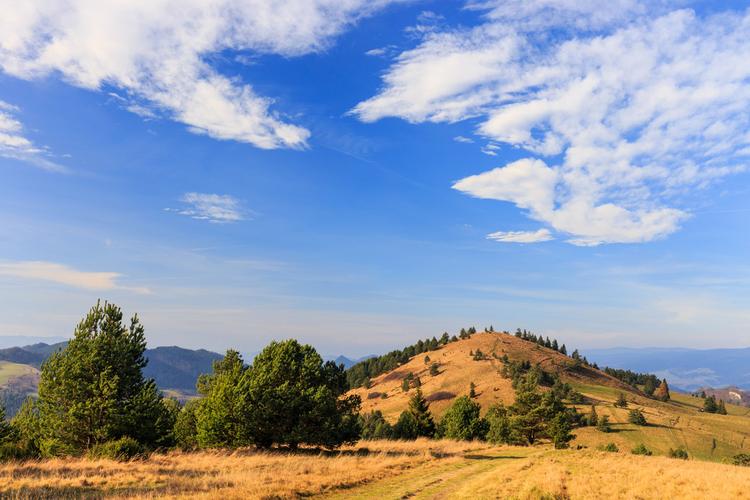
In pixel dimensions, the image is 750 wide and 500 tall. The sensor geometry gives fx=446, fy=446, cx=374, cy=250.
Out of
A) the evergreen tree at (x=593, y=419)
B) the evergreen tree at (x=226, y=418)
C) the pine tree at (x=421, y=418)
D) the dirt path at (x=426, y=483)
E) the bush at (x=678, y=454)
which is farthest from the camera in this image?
the evergreen tree at (x=593, y=419)

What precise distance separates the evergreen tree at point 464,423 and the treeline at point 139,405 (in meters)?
30.5

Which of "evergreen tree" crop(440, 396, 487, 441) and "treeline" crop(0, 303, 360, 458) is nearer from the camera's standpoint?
"treeline" crop(0, 303, 360, 458)

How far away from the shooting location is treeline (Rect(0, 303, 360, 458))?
96.3 ft

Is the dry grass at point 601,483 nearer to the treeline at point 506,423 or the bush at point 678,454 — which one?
the treeline at point 506,423

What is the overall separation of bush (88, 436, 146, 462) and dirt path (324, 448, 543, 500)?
48.4 feet

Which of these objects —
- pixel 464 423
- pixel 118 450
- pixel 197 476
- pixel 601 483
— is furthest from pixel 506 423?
pixel 197 476

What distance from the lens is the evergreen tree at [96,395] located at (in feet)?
96.1

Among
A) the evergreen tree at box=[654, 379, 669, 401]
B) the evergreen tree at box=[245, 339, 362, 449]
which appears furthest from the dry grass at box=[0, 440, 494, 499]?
the evergreen tree at box=[654, 379, 669, 401]

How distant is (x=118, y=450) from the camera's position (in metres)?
26.6

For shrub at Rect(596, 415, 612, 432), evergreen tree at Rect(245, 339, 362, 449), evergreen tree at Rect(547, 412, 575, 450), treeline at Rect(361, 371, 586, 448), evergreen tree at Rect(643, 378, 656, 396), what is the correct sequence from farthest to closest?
evergreen tree at Rect(643, 378, 656, 396) → shrub at Rect(596, 415, 612, 432) → treeline at Rect(361, 371, 586, 448) → evergreen tree at Rect(547, 412, 575, 450) → evergreen tree at Rect(245, 339, 362, 449)

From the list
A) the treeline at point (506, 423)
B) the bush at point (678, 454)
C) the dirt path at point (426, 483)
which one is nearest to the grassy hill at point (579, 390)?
the bush at point (678, 454)

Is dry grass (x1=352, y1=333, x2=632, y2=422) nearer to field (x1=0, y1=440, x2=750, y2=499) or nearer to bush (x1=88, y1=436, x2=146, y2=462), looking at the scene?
field (x1=0, y1=440, x2=750, y2=499)

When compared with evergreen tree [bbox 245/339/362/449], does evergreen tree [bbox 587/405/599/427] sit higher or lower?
lower

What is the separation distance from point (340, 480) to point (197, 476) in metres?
6.74
